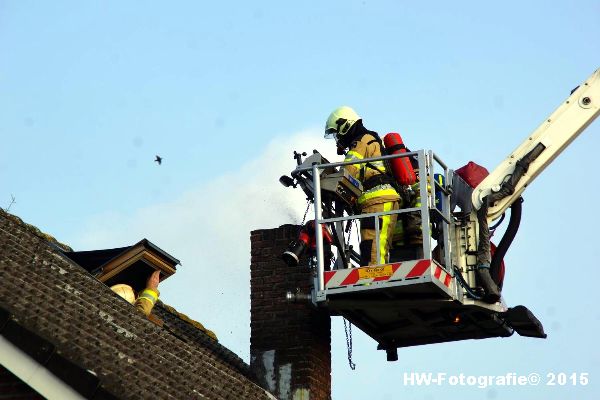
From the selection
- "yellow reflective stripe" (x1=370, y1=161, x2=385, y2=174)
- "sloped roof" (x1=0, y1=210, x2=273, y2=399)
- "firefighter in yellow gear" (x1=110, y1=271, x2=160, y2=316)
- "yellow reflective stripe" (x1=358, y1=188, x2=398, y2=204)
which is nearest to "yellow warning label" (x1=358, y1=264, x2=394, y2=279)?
"yellow reflective stripe" (x1=358, y1=188, x2=398, y2=204)

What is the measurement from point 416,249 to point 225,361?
7.76 feet

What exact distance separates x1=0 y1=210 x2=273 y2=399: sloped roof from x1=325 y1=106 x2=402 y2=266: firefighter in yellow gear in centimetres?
190

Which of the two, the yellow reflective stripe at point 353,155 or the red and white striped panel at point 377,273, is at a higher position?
the yellow reflective stripe at point 353,155

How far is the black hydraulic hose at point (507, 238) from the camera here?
13312mm

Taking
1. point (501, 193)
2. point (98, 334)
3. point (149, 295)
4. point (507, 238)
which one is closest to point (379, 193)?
point (501, 193)

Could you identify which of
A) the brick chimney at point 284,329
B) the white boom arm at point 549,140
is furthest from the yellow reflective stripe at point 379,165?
the brick chimney at point 284,329

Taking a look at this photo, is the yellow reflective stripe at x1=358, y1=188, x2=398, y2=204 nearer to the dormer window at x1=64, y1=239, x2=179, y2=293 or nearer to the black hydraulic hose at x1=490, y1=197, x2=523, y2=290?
the black hydraulic hose at x1=490, y1=197, x2=523, y2=290

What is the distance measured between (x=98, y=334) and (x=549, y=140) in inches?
226

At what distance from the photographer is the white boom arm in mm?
13672

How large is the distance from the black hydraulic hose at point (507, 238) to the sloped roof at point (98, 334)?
2752mm

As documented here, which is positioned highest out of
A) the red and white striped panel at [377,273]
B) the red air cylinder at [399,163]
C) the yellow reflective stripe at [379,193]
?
the red air cylinder at [399,163]

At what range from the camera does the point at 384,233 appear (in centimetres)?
1277

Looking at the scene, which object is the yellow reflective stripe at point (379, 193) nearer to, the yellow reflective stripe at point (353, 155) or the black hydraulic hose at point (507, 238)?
the yellow reflective stripe at point (353, 155)

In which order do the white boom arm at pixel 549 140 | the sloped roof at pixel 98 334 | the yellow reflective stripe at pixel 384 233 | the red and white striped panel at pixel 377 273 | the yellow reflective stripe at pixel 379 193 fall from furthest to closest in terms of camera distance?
the white boom arm at pixel 549 140
the yellow reflective stripe at pixel 379 193
the yellow reflective stripe at pixel 384 233
the red and white striped panel at pixel 377 273
the sloped roof at pixel 98 334
